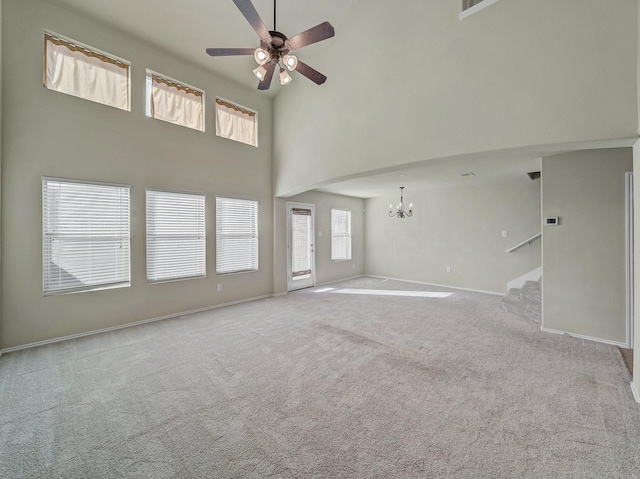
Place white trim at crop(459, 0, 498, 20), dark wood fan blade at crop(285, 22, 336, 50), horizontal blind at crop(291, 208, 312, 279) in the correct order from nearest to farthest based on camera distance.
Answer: dark wood fan blade at crop(285, 22, 336, 50) → white trim at crop(459, 0, 498, 20) → horizontal blind at crop(291, 208, 312, 279)

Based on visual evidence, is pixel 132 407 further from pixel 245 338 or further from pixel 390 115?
pixel 390 115

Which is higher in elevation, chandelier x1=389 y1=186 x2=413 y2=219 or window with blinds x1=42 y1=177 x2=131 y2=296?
chandelier x1=389 y1=186 x2=413 y2=219

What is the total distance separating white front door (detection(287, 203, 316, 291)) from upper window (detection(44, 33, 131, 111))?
375 cm

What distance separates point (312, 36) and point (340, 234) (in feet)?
19.7

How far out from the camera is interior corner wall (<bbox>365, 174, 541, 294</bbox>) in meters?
6.05

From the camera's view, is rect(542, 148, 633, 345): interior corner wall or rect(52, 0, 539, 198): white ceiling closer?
rect(542, 148, 633, 345): interior corner wall

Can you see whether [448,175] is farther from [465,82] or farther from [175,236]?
[175,236]

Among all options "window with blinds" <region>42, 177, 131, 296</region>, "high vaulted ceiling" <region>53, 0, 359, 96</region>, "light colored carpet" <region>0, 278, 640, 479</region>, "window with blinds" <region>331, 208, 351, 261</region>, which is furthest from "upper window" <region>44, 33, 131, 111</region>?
"window with blinds" <region>331, 208, 351, 261</region>

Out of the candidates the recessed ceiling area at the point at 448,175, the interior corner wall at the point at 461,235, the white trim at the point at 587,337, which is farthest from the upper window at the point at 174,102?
the white trim at the point at 587,337

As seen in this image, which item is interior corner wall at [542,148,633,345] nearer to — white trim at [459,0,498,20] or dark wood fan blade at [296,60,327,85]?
white trim at [459,0,498,20]

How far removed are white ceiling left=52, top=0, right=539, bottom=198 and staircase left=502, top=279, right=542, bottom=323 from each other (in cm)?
222

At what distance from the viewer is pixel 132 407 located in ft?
7.43

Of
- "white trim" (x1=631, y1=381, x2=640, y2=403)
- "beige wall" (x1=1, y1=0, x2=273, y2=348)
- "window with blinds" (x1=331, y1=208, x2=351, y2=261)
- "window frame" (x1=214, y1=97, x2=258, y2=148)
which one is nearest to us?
"white trim" (x1=631, y1=381, x2=640, y2=403)

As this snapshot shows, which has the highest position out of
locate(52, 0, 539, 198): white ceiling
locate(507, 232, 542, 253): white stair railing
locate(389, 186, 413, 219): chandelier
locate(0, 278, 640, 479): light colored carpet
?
locate(52, 0, 539, 198): white ceiling
